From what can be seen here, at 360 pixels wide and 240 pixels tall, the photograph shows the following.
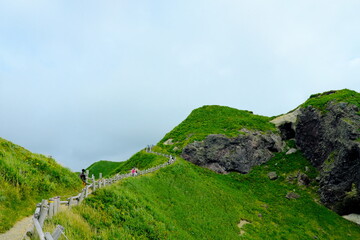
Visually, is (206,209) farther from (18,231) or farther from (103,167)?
(103,167)

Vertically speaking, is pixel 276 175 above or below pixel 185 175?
below

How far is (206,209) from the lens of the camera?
3238 centimetres

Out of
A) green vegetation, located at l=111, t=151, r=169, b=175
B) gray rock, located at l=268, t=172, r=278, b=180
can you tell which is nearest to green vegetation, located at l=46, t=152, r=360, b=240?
gray rock, located at l=268, t=172, r=278, b=180

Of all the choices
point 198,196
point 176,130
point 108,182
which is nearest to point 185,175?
point 198,196

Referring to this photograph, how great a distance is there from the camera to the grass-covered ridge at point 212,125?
60.0m

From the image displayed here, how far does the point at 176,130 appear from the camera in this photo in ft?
233

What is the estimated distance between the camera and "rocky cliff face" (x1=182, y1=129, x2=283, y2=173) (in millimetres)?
53375

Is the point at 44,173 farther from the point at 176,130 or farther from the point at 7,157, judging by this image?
the point at 176,130

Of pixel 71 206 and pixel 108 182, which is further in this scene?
pixel 108 182

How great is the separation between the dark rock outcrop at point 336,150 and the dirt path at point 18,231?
143 ft

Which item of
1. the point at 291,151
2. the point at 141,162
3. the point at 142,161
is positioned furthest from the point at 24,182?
the point at 291,151

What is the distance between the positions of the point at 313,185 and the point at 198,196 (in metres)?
24.6

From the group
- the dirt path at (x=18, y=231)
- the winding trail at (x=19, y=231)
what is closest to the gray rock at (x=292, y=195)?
the winding trail at (x=19, y=231)

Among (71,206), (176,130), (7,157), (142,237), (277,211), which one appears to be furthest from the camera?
(176,130)
